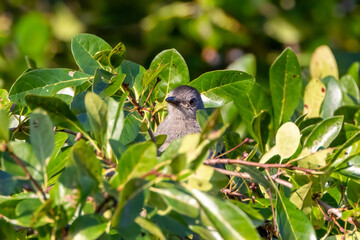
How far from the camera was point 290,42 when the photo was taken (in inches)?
324

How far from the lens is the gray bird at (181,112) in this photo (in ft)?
13.4

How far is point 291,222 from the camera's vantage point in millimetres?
2232

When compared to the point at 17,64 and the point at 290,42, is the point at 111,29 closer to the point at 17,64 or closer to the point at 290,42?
the point at 17,64

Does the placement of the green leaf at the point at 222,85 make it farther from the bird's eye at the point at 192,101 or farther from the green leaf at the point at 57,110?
the bird's eye at the point at 192,101

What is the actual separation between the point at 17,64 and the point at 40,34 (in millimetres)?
639

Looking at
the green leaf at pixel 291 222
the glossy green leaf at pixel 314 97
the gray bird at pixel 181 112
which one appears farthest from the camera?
the gray bird at pixel 181 112

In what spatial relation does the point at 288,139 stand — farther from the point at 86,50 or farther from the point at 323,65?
the point at 323,65

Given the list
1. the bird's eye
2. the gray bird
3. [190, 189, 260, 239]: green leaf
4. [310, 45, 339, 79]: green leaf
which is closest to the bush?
[190, 189, 260, 239]: green leaf

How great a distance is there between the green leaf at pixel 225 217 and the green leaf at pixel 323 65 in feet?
8.71

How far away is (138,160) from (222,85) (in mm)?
1290

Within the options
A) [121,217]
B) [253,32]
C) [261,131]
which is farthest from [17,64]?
[121,217]

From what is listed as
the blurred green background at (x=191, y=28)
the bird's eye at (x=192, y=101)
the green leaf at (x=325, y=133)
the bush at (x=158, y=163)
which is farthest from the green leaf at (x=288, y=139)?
the blurred green background at (x=191, y=28)

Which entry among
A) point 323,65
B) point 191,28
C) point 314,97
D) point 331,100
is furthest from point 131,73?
point 191,28

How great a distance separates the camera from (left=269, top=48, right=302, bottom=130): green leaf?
3145 millimetres
